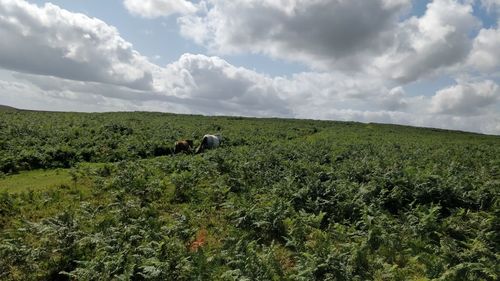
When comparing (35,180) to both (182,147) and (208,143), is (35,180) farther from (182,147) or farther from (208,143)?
(208,143)

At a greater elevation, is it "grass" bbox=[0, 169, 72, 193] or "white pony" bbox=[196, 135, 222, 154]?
"white pony" bbox=[196, 135, 222, 154]

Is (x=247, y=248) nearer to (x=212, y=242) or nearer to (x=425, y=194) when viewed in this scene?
(x=212, y=242)

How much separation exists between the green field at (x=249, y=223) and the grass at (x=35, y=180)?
0.09m

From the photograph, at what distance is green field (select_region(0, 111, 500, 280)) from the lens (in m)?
10.3

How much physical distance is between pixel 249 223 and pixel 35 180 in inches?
513

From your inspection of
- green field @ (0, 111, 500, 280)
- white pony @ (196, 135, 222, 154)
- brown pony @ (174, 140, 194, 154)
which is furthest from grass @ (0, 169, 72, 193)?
white pony @ (196, 135, 222, 154)

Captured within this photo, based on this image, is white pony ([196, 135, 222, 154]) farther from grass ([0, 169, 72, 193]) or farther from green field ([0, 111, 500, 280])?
grass ([0, 169, 72, 193])

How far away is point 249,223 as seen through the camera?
13703 mm

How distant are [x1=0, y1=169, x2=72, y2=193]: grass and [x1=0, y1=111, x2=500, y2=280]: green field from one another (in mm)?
94

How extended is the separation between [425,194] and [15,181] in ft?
61.7

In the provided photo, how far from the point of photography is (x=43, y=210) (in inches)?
607

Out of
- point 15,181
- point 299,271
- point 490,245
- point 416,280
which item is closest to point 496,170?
point 490,245

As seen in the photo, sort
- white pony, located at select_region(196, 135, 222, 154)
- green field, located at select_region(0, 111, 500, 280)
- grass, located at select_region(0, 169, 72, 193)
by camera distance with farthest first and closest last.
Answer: white pony, located at select_region(196, 135, 222, 154) < grass, located at select_region(0, 169, 72, 193) < green field, located at select_region(0, 111, 500, 280)

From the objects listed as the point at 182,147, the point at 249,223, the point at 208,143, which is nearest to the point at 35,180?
the point at 182,147
